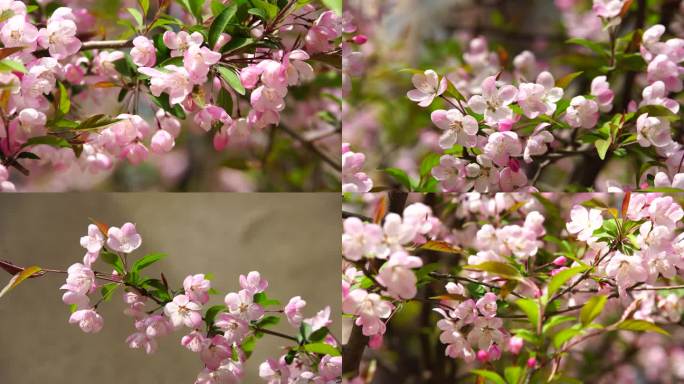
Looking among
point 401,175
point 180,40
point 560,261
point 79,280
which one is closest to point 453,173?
point 401,175

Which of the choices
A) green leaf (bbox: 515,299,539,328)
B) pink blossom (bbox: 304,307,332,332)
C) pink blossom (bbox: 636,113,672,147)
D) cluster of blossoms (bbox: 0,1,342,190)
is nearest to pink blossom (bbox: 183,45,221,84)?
cluster of blossoms (bbox: 0,1,342,190)

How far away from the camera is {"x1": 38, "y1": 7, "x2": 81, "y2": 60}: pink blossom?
2.80 feet

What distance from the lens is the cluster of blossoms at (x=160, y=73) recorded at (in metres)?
0.81

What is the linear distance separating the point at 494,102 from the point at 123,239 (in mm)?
486

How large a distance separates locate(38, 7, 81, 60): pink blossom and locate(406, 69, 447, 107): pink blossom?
0.42 meters

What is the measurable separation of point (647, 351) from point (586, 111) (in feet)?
3.89

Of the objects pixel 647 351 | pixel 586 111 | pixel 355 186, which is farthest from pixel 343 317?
pixel 647 351

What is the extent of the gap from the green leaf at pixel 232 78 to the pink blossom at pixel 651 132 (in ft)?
1.68

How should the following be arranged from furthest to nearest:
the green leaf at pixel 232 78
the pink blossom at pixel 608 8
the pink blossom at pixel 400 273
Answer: the pink blossom at pixel 608 8 < the green leaf at pixel 232 78 < the pink blossom at pixel 400 273

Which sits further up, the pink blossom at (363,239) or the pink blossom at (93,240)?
the pink blossom at (363,239)

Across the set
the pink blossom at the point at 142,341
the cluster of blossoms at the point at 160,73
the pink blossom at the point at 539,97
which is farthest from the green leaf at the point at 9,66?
the pink blossom at the point at 539,97

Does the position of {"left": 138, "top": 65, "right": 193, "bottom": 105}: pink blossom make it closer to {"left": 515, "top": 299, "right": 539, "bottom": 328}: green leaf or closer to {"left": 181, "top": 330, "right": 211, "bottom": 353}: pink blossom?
{"left": 181, "top": 330, "right": 211, "bottom": 353}: pink blossom

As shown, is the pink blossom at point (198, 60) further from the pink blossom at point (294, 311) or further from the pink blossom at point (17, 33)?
the pink blossom at point (294, 311)

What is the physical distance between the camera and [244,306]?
0.88 metres
